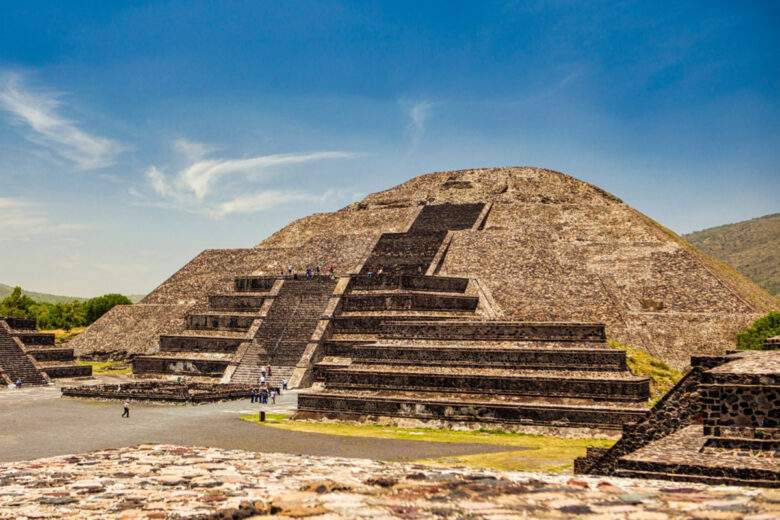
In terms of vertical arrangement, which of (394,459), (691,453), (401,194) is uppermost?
(401,194)

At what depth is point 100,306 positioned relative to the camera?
6806 centimetres

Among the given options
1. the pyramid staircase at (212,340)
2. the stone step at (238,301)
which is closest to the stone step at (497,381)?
the pyramid staircase at (212,340)

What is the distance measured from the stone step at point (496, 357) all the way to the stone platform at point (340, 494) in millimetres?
12416

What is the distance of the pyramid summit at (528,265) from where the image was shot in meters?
36.3

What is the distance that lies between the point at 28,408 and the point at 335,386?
10872 mm

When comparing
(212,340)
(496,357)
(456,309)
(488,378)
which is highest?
(456,309)

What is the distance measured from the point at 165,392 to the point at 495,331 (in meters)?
13.1

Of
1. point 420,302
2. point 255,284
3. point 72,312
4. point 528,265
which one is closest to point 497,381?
point 420,302

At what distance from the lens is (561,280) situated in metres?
40.4

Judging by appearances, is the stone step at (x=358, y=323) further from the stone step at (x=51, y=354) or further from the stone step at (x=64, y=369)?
the stone step at (x=51, y=354)

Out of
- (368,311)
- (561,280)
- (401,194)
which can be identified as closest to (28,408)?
(368,311)

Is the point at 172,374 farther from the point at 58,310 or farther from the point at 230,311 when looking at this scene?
the point at 58,310

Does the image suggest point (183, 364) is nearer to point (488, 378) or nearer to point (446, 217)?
point (488, 378)

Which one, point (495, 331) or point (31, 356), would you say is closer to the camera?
point (495, 331)
